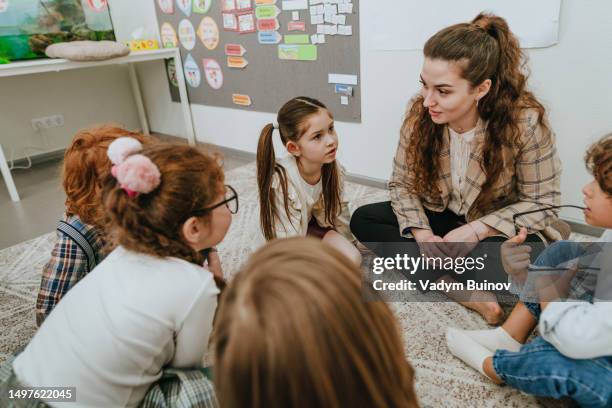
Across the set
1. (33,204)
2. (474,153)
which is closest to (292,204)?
(474,153)

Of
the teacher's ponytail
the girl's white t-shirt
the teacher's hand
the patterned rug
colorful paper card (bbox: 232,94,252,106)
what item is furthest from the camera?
colorful paper card (bbox: 232,94,252,106)

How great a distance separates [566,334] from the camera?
74 centimetres

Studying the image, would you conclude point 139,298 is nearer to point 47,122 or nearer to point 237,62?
point 237,62

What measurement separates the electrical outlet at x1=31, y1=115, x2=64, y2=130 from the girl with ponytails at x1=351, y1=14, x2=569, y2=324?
2.58 metres

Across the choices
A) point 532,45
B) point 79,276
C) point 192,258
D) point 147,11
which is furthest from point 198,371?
point 147,11

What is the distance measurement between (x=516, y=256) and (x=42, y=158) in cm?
301

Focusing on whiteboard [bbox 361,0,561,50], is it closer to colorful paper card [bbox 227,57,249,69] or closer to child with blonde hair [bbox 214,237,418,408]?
colorful paper card [bbox 227,57,249,69]

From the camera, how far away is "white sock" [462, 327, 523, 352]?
39.1 inches

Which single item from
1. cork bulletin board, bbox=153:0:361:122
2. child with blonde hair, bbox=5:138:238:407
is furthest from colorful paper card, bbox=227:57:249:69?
child with blonde hair, bbox=5:138:238:407

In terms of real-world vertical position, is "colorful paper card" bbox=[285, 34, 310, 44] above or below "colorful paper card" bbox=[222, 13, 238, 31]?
below

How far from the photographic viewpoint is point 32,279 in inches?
59.2

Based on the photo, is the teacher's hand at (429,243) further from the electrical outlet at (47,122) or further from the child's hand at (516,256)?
the electrical outlet at (47,122)

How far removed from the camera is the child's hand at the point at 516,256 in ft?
3.58

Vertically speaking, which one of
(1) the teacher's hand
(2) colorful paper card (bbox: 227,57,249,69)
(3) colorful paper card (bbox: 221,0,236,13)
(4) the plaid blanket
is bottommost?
(1) the teacher's hand
